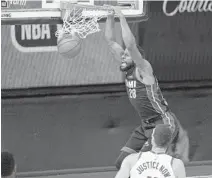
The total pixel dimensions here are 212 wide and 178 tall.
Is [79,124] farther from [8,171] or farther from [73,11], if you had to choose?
[8,171]

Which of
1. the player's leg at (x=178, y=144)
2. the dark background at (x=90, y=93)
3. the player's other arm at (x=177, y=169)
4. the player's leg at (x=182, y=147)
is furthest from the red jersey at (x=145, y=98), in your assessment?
the player's other arm at (x=177, y=169)

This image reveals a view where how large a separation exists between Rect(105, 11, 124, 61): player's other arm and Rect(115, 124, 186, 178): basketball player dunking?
8.65ft

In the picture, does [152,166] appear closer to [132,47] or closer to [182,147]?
[132,47]

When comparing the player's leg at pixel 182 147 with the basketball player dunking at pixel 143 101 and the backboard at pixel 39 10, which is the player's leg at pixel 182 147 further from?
the backboard at pixel 39 10

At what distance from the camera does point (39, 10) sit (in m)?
8.75

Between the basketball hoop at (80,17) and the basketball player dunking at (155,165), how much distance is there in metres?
2.85

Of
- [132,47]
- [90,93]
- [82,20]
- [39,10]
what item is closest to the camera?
[132,47]

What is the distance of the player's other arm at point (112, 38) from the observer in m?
8.62

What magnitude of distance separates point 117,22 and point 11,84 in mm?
1406

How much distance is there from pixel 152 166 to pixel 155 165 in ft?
0.08

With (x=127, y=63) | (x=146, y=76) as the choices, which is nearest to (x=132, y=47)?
(x=127, y=63)

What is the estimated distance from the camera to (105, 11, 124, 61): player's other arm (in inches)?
339

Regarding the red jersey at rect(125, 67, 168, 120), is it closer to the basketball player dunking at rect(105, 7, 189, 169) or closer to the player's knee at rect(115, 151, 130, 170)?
the basketball player dunking at rect(105, 7, 189, 169)

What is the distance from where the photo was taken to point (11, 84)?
9312 mm
